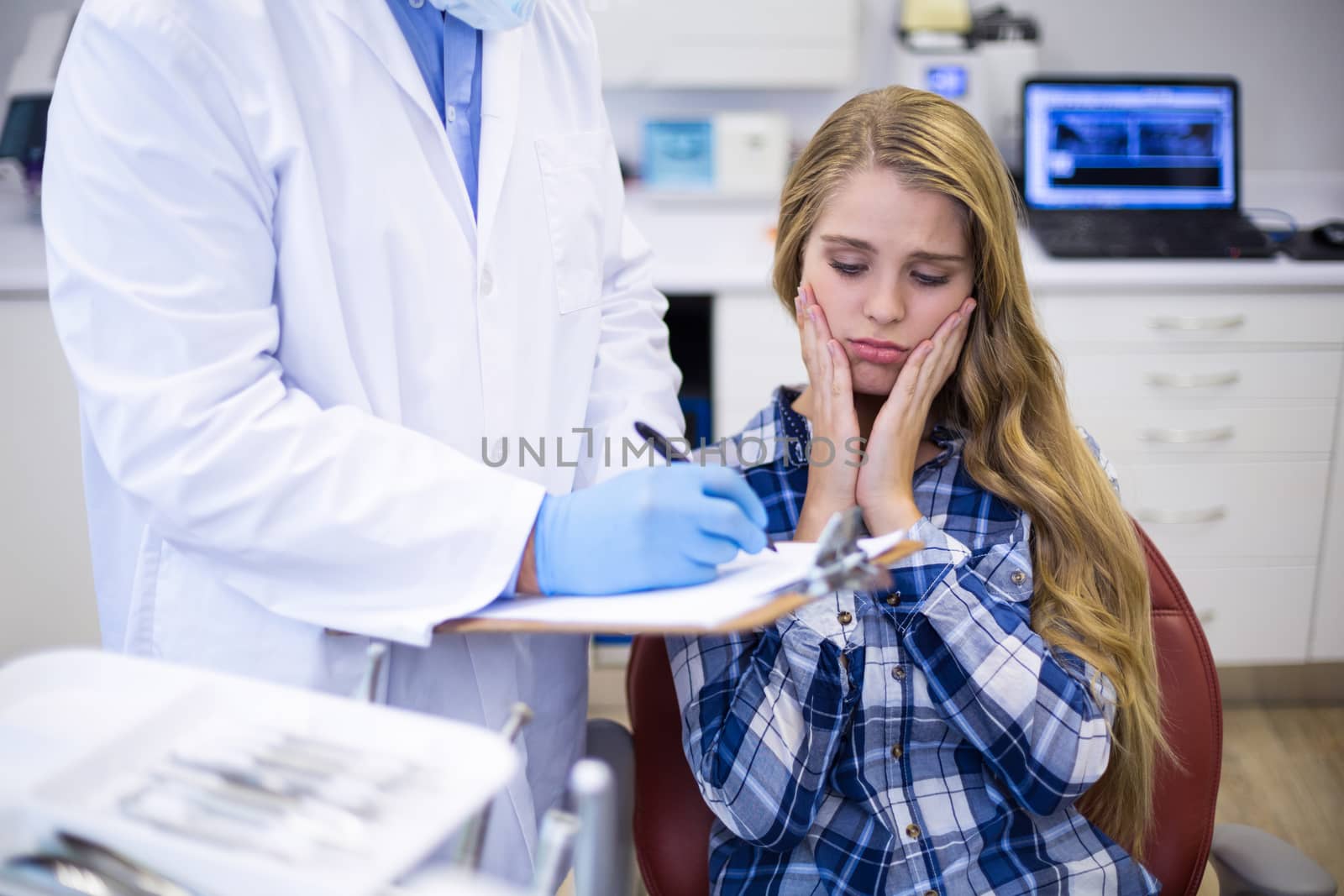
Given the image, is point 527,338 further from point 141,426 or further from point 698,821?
point 698,821

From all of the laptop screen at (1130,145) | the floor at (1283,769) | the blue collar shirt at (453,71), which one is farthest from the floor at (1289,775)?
the blue collar shirt at (453,71)

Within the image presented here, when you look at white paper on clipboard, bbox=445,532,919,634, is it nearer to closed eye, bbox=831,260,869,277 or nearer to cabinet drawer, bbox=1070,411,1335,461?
closed eye, bbox=831,260,869,277

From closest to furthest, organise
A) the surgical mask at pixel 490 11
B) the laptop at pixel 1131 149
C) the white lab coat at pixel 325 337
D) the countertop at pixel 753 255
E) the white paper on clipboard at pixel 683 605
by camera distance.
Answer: the white paper on clipboard at pixel 683 605 < the white lab coat at pixel 325 337 < the surgical mask at pixel 490 11 < the countertop at pixel 753 255 < the laptop at pixel 1131 149

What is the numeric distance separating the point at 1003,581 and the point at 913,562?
4.1 inches

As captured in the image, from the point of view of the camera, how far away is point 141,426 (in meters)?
0.83

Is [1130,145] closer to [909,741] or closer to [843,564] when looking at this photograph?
[909,741]

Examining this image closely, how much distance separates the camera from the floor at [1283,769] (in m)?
2.03

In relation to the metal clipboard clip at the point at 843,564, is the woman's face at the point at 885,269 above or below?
above

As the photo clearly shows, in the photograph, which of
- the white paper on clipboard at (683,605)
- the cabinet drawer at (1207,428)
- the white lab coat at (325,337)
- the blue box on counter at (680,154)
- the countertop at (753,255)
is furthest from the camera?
the blue box on counter at (680,154)

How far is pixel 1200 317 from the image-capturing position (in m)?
2.25

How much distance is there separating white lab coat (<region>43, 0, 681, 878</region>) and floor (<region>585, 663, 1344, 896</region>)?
1.30m

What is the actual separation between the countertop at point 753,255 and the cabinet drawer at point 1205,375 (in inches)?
5.7

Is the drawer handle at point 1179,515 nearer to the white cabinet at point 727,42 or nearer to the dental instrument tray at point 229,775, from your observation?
the white cabinet at point 727,42

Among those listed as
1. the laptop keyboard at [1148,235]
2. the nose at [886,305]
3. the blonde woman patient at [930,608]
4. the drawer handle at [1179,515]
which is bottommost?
the drawer handle at [1179,515]
